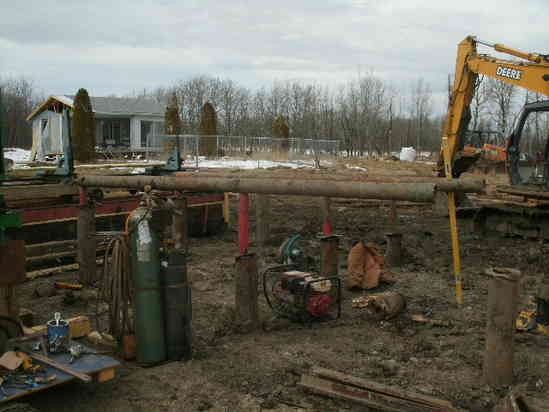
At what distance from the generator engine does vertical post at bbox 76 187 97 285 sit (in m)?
2.90

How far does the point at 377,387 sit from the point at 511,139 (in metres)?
9.63

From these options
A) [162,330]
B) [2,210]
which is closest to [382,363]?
[162,330]

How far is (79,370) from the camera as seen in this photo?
4176 millimetres

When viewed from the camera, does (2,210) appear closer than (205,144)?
Yes

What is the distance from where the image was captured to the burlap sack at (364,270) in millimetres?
7641

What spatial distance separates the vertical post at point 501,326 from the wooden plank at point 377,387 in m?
0.67

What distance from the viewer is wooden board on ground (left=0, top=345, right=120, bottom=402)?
3.81 m

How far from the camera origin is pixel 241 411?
13.7 ft

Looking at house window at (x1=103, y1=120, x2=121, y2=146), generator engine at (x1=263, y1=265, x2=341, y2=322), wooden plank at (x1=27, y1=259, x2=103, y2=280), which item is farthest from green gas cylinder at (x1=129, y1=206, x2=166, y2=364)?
house window at (x1=103, y1=120, x2=121, y2=146)

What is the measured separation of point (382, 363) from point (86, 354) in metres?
2.58

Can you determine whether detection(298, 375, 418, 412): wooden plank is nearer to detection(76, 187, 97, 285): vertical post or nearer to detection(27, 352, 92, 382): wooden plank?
detection(27, 352, 92, 382): wooden plank

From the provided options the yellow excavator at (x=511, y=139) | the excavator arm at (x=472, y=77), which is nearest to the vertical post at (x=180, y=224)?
the yellow excavator at (x=511, y=139)

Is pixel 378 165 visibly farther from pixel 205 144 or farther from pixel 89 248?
pixel 89 248

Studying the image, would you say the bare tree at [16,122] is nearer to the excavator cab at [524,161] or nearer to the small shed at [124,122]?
the small shed at [124,122]
